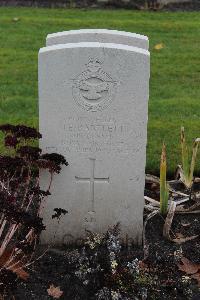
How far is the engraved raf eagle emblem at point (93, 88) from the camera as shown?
4422mm

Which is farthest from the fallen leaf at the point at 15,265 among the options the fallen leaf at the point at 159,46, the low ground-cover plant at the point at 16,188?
the fallen leaf at the point at 159,46

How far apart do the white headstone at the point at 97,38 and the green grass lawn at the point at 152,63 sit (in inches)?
63.9

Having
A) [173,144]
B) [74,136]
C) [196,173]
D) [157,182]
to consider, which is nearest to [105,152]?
[74,136]

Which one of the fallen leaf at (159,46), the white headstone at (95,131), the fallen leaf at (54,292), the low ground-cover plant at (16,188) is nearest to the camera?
the low ground-cover plant at (16,188)

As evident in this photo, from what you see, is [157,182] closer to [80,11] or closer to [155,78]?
[155,78]

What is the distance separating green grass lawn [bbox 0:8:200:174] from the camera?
22.9ft

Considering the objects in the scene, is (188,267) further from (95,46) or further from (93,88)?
(95,46)

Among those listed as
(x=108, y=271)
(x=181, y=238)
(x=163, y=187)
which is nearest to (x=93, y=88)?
(x=163, y=187)

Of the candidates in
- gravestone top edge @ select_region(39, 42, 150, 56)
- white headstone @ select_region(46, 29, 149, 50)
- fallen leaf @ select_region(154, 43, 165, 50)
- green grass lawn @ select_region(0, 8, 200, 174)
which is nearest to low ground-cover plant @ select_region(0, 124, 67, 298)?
gravestone top edge @ select_region(39, 42, 150, 56)

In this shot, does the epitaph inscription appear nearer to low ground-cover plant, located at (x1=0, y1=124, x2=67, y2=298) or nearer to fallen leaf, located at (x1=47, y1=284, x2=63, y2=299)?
low ground-cover plant, located at (x1=0, y1=124, x2=67, y2=298)

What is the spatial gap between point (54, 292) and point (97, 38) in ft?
5.61

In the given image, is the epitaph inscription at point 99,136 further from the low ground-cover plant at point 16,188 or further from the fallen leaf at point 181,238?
the fallen leaf at point 181,238

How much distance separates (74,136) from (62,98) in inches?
10.9

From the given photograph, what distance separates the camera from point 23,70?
8.63 meters
